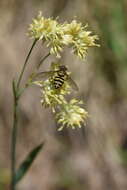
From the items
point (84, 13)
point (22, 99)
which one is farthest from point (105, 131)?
point (84, 13)

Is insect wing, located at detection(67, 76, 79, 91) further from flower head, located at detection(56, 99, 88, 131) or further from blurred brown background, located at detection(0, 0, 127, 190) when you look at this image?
blurred brown background, located at detection(0, 0, 127, 190)

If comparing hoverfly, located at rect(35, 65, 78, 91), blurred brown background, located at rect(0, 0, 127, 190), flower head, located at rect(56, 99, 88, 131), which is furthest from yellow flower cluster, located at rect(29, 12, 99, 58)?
blurred brown background, located at rect(0, 0, 127, 190)

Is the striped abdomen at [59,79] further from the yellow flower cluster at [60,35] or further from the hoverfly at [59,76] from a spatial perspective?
the yellow flower cluster at [60,35]

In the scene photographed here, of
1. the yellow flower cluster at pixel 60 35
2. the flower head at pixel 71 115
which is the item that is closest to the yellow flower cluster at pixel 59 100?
the flower head at pixel 71 115

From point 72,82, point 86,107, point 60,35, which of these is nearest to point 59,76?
point 72,82

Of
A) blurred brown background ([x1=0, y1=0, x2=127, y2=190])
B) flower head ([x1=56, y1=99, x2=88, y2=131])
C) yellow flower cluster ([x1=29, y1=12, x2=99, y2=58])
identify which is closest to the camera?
yellow flower cluster ([x1=29, y1=12, x2=99, y2=58])

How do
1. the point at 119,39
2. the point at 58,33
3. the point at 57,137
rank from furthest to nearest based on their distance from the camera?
the point at 57,137, the point at 119,39, the point at 58,33

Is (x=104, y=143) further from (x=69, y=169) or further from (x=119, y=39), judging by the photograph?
(x=119, y=39)
